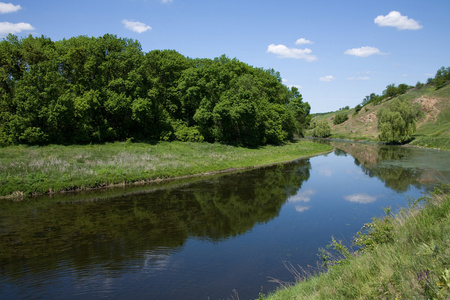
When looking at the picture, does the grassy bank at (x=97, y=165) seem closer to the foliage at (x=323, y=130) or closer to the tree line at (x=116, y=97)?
the tree line at (x=116, y=97)

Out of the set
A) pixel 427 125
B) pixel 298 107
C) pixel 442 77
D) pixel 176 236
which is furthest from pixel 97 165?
pixel 442 77

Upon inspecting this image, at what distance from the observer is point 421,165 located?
115 ft

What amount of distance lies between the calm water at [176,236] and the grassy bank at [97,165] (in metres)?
1.88

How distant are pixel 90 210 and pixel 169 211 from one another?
4.77 m

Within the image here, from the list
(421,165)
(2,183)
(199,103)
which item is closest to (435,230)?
(2,183)

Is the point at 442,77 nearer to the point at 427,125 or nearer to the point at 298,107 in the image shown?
the point at 427,125

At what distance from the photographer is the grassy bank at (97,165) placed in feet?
69.5

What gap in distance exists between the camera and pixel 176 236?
544 inches

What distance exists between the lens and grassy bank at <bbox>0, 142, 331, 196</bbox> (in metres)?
21.2

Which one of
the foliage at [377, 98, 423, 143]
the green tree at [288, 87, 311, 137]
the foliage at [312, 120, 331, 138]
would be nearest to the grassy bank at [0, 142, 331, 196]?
the green tree at [288, 87, 311, 137]

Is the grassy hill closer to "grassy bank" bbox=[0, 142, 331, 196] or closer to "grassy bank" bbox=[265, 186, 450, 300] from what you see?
"grassy bank" bbox=[0, 142, 331, 196]

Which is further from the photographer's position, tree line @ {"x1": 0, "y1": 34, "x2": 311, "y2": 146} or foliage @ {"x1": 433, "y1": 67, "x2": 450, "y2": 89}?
foliage @ {"x1": 433, "y1": 67, "x2": 450, "y2": 89}

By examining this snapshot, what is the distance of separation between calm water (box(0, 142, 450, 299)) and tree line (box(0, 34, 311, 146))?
59.4 ft

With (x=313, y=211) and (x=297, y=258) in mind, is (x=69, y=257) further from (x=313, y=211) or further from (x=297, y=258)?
(x=313, y=211)
